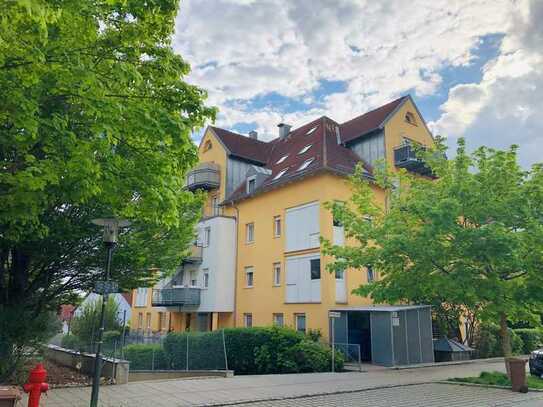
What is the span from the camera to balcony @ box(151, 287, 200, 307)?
2905 cm

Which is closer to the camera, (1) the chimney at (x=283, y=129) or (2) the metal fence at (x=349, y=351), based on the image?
(2) the metal fence at (x=349, y=351)

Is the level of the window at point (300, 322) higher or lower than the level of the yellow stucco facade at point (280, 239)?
lower

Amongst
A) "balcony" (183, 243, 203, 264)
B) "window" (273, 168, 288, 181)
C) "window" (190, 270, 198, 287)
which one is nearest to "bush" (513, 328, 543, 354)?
"window" (273, 168, 288, 181)

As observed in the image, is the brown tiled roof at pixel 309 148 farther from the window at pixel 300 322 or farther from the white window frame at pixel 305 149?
the window at pixel 300 322

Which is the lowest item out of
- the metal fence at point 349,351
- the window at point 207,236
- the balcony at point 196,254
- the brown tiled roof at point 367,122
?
the metal fence at point 349,351

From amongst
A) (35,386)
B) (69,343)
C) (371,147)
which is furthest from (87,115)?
(371,147)

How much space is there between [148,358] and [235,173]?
1447cm

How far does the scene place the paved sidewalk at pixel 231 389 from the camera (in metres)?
10.5

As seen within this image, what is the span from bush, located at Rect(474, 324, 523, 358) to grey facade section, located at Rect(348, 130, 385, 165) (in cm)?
1051

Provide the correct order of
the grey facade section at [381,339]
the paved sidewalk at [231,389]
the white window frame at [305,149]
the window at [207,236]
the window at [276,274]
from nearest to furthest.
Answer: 1. the paved sidewalk at [231,389]
2. the grey facade section at [381,339]
3. the window at [276,274]
4. the white window frame at [305,149]
5. the window at [207,236]

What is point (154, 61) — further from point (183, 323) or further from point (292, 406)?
point (183, 323)

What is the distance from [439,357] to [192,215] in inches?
547

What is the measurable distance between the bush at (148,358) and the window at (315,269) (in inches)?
310

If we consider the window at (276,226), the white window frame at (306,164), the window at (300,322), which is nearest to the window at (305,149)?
the white window frame at (306,164)
